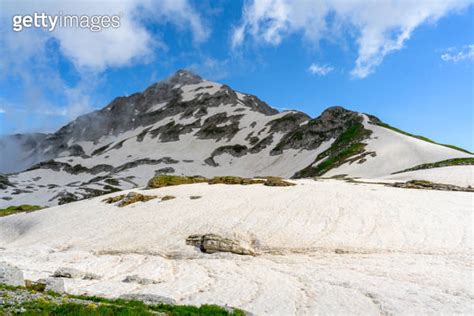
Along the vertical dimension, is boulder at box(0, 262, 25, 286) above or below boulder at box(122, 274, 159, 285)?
above

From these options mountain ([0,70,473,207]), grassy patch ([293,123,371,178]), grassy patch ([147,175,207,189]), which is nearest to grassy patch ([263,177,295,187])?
grassy patch ([147,175,207,189])

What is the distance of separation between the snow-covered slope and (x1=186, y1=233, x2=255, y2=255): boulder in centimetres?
64

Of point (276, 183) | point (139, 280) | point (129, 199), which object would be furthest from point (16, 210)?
point (139, 280)

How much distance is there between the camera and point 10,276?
56.8 ft

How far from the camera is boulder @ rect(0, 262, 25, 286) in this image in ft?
55.6

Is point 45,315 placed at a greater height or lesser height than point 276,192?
lesser

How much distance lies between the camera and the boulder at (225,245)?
28.9 metres

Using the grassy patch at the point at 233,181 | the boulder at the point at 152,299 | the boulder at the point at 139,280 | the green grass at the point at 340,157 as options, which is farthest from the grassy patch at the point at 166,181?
the green grass at the point at 340,157

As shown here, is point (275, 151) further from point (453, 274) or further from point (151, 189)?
point (453, 274)

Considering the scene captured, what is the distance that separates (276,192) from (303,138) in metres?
104

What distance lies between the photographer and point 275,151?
5792 inches

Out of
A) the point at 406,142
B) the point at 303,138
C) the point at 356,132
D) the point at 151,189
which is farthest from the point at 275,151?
the point at 151,189

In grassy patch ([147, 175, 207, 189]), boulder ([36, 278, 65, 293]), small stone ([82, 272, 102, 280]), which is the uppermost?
grassy patch ([147, 175, 207, 189])

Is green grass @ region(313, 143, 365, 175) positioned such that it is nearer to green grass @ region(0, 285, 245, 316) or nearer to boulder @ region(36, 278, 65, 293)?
boulder @ region(36, 278, 65, 293)
